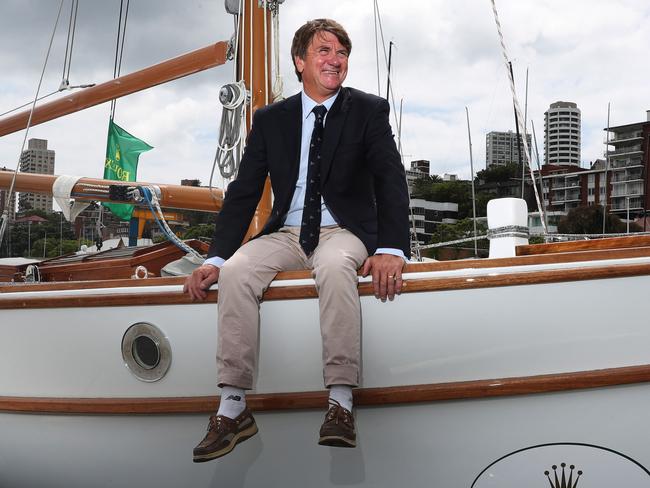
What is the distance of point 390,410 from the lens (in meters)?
2.82

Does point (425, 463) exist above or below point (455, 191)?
below

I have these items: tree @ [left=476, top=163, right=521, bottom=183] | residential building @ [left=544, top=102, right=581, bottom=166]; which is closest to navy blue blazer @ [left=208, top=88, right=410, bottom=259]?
residential building @ [left=544, top=102, right=581, bottom=166]

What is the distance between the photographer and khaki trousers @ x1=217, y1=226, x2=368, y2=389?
8.60ft

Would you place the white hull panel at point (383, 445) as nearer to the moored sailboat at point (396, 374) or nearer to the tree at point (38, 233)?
the moored sailboat at point (396, 374)

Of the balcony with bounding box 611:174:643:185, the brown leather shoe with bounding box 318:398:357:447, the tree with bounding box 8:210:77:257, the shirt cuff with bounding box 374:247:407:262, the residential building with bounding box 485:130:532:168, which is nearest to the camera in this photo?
the brown leather shoe with bounding box 318:398:357:447

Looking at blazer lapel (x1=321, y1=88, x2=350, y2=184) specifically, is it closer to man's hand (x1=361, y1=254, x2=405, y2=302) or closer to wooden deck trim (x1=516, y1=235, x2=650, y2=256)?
man's hand (x1=361, y1=254, x2=405, y2=302)

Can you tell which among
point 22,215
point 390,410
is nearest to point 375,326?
point 390,410

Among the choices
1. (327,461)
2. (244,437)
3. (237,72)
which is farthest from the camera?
(237,72)

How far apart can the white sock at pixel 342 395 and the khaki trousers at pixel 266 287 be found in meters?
0.03

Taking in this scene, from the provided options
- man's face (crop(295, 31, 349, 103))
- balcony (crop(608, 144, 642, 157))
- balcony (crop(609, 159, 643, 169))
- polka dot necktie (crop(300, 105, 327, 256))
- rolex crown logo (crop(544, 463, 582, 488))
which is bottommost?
rolex crown logo (crop(544, 463, 582, 488))

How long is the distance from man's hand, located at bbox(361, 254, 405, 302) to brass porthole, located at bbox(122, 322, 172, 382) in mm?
941

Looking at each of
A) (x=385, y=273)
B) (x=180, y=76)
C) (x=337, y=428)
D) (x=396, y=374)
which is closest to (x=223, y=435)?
(x=337, y=428)

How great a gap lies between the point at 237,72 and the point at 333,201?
82.2 inches

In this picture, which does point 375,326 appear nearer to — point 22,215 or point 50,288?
point 50,288
